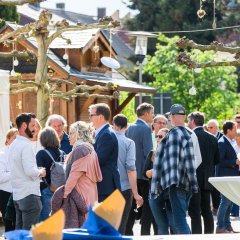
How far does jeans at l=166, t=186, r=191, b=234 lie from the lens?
12.4m

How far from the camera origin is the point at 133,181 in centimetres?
1365

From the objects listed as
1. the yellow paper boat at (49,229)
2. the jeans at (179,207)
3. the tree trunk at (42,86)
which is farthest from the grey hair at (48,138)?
the tree trunk at (42,86)

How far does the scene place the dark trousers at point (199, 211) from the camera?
541 inches

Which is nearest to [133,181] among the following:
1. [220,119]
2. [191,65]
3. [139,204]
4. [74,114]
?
[139,204]

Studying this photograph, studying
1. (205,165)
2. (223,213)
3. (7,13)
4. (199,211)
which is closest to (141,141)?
(205,165)

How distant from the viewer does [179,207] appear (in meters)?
12.4

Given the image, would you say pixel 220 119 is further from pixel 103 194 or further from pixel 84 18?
pixel 84 18

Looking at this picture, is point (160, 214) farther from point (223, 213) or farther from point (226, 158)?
point (226, 158)

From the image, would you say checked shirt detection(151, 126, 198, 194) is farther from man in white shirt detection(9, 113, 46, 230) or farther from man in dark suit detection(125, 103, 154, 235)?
man in dark suit detection(125, 103, 154, 235)

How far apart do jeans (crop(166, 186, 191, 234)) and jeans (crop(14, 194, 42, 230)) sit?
158 centimetres

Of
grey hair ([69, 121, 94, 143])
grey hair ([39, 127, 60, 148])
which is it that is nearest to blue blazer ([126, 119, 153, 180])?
grey hair ([39, 127, 60, 148])

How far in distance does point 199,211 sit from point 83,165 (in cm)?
290

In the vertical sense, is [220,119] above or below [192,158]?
below

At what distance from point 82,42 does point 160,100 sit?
7.94 meters
